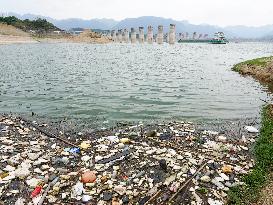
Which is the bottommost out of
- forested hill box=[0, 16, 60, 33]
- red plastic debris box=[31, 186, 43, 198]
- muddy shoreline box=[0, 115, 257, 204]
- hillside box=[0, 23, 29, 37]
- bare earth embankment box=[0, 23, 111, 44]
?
red plastic debris box=[31, 186, 43, 198]

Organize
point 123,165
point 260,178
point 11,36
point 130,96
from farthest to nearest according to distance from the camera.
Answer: point 11,36 < point 130,96 < point 123,165 < point 260,178

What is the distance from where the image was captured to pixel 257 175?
423 inches

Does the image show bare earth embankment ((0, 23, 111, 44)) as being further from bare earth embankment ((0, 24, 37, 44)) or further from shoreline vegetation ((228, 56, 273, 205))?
shoreline vegetation ((228, 56, 273, 205))

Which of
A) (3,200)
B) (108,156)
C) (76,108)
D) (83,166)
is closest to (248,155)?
(108,156)

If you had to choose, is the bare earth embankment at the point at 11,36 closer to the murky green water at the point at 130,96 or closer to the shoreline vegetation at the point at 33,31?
the shoreline vegetation at the point at 33,31

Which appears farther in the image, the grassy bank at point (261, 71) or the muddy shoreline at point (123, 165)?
the grassy bank at point (261, 71)

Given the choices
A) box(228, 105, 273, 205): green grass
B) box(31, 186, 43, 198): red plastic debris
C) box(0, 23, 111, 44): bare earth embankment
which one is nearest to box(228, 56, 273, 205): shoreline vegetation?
box(228, 105, 273, 205): green grass

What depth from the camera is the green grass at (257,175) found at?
9.64 meters

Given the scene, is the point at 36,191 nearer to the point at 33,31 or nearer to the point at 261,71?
the point at 261,71

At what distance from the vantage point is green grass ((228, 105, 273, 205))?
9.64m

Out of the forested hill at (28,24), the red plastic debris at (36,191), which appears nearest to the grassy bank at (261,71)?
the red plastic debris at (36,191)

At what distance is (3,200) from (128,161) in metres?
4.22

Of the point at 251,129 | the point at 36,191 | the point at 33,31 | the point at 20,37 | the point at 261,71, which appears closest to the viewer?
the point at 36,191

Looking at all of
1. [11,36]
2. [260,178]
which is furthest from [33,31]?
[260,178]
